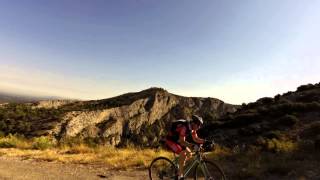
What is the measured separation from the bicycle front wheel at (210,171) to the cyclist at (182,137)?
428 millimetres

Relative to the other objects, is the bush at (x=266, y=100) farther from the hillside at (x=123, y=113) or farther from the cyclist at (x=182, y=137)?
the cyclist at (x=182, y=137)

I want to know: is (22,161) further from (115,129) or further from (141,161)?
(115,129)

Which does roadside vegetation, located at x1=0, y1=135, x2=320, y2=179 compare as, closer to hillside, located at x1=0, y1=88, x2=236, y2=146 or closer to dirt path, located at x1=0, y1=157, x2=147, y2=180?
dirt path, located at x1=0, y1=157, x2=147, y2=180

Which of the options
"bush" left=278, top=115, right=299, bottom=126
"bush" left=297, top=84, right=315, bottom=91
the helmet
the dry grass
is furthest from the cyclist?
"bush" left=297, top=84, right=315, bottom=91

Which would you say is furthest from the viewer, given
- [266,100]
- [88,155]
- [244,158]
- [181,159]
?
[266,100]

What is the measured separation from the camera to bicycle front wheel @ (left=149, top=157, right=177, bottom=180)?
10.2 meters

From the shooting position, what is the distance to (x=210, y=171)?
945 centimetres

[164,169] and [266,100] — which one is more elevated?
[266,100]

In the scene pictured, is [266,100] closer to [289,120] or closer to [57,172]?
[289,120]

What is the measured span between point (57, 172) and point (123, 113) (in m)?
94.5

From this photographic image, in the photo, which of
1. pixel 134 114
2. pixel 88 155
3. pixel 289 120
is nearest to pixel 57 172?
pixel 88 155

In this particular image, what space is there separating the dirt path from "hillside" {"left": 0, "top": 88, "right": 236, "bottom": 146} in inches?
2221

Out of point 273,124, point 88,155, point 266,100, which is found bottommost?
point 88,155

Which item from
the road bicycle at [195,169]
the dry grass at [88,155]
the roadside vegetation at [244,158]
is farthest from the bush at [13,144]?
the road bicycle at [195,169]
